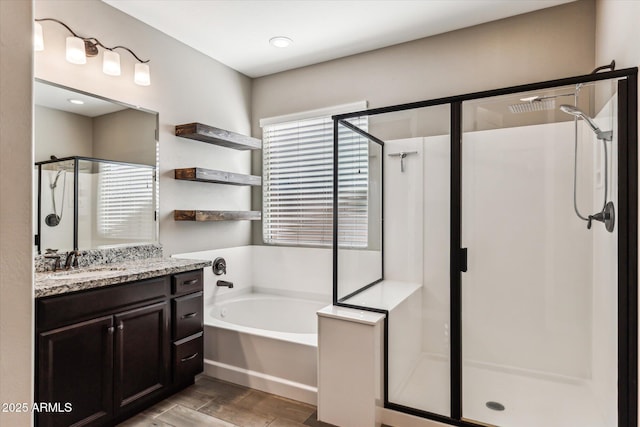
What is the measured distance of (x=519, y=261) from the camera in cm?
210

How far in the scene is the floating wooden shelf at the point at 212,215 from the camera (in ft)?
9.45

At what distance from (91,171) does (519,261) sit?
9.11ft

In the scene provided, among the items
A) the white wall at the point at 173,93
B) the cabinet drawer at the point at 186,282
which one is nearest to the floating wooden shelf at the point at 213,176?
the white wall at the point at 173,93

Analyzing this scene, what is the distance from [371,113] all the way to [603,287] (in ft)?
5.20

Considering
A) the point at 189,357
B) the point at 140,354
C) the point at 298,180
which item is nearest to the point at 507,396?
the point at 189,357

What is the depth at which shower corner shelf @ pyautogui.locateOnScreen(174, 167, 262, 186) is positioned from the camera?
2.86m

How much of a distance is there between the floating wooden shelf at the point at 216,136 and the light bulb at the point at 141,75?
419 mm

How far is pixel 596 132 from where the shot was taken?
1815 millimetres

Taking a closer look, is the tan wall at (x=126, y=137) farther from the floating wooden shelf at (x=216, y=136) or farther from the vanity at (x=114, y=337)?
the vanity at (x=114, y=337)

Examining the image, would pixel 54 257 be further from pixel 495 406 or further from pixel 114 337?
pixel 495 406

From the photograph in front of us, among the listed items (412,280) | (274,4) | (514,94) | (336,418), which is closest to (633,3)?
(514,94)

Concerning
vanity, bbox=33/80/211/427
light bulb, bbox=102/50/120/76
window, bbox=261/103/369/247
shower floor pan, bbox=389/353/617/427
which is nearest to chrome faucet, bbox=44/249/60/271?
vanity, bbox=33/80/211/427

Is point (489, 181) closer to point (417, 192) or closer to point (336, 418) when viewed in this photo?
point (417, 192)

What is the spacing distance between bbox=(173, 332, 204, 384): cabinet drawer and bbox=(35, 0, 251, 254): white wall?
788mm
